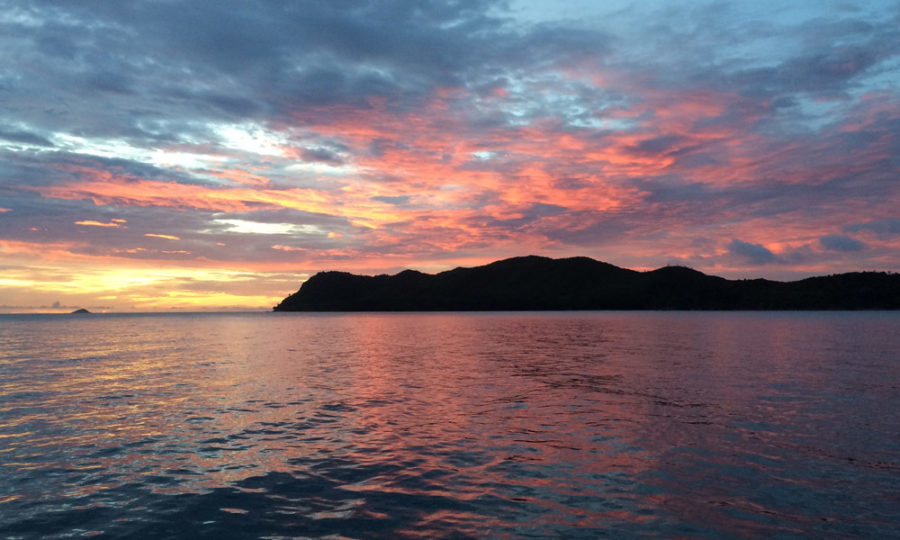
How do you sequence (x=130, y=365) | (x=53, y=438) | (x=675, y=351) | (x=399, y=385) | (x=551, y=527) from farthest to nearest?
(x=675, y=351), (x=130, y=365), (x=399, y=385), (x=53, y=438), (x=551, y=527)

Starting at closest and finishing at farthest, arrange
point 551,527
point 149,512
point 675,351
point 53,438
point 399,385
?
point 551,527
point 149,512
point 53,438
point 399,385
point 675,351

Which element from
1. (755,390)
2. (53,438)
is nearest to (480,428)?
(53,438)

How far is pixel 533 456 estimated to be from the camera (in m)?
18.1

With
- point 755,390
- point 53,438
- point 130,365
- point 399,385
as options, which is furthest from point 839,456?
point 130,365

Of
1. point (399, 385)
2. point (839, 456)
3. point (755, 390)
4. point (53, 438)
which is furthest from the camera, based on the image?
point (399, 385)

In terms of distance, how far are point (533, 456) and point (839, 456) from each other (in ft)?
32.9

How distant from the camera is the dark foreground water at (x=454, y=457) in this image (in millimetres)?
12844

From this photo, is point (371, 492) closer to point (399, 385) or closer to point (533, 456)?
point (533, 456)

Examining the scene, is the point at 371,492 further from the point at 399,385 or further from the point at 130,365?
the point at 130,365

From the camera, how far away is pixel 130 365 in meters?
49.7

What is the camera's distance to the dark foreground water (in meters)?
12.8

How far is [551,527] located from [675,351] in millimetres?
51994

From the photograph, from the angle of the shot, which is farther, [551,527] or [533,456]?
[533,456]

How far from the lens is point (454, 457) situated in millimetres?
18125
